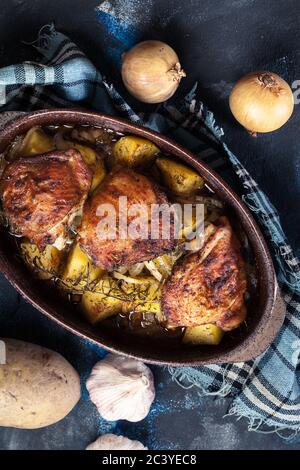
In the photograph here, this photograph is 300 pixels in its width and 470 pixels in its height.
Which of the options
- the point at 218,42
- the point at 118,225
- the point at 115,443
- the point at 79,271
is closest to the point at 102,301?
the point at 79,271

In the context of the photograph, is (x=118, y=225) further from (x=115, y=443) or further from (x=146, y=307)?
(x=115, y=443)

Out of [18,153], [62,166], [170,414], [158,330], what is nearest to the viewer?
[62,166]

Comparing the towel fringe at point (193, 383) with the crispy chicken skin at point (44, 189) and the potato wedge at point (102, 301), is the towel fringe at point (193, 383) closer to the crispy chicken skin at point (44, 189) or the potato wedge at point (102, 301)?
the potato wedge at point (102, 301)

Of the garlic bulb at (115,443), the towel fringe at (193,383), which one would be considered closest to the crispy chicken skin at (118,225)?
the towel fringe at (193,383)

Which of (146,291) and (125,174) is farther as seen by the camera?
(146,291)

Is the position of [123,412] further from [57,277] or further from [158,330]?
[57,277]
